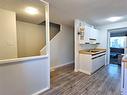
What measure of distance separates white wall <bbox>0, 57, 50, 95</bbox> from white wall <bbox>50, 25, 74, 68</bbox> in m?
1.97

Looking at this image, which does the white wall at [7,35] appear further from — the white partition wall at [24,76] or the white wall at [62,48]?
the white wall at [62,48]

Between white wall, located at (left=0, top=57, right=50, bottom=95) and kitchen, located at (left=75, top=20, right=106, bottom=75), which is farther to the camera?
kitchen, located at (left=75, top=20, right=106, bottom=75)

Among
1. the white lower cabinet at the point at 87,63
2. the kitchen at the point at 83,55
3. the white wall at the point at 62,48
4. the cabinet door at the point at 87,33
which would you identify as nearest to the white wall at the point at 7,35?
the white wall at the point at 62,48

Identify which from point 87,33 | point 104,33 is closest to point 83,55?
point 87,33

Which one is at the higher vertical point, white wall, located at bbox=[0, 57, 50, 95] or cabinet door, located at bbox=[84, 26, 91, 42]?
cabinet door, located at bbox=[84, 26, 91, 42]

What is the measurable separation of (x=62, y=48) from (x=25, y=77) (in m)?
3.10

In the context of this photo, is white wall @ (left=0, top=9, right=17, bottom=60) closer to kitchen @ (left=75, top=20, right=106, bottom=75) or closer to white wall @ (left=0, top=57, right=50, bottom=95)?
white wall @ (left=0, top=57, right=50, bottom=95)

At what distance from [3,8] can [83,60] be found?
3.39 metres

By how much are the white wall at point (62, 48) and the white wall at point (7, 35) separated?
1.70 meters

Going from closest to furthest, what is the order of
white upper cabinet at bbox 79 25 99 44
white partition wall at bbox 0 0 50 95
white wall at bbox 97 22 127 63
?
1. white partition wall at bbox 0 0 50 95
2. white upper cabinet at bbox 79 25 99 44
3. white wall at bbox 97 22 127 63

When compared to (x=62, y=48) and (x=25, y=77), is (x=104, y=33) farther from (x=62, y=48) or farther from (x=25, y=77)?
(x=25, y=77)

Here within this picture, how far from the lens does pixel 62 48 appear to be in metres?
4.92

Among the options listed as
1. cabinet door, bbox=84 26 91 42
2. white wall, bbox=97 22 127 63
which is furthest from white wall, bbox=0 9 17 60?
white wall, bbox=97 22 127 63

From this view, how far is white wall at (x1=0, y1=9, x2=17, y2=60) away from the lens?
2.83 meters
